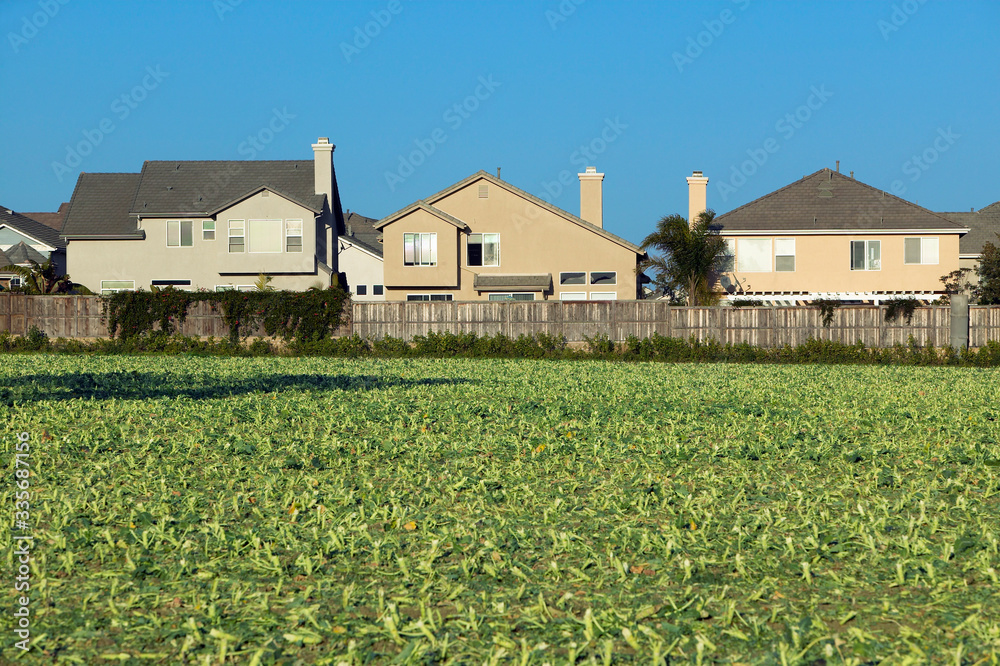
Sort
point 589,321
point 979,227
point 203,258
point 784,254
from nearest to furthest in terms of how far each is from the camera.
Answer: point 589,321 < point 784,254 < point 203,258 < point 979,227

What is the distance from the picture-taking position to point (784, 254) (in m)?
39.1

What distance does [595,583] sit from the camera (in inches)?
216

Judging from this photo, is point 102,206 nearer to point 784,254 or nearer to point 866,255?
point 784,254

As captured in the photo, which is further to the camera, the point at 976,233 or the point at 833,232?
the point at 976,233

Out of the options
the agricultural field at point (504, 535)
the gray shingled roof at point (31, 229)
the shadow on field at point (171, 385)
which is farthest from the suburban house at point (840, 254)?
the gray shingled roof at point (31, 229)

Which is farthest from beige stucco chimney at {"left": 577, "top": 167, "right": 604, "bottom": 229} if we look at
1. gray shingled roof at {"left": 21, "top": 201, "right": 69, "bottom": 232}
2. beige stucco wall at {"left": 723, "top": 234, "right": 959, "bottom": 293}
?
gray shingled roof at {"left": 21, "top": 201, "right": 69, "bottom": 232}

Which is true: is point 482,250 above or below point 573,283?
above

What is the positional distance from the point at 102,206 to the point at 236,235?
773cm

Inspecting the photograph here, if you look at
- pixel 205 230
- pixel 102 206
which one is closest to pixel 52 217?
pixel 102 206

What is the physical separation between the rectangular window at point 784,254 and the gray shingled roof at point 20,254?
3600cm

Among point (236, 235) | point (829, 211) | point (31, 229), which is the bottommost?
point (236, 235)

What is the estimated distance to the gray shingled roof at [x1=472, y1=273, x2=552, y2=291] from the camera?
37.8 metres

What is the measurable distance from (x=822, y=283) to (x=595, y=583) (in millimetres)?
36082

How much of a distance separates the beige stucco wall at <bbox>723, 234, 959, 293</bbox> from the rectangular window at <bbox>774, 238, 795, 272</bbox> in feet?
0.55
